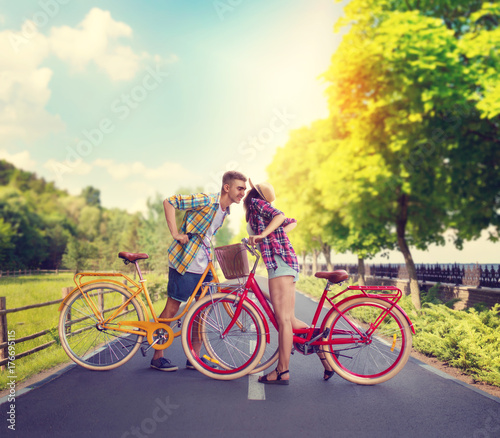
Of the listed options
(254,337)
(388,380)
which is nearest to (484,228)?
(388,380)

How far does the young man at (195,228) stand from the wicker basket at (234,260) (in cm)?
34

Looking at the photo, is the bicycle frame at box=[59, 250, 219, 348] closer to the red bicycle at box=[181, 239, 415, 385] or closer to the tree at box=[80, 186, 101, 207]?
the red bicycle at box=[181, 239, 415, 385]

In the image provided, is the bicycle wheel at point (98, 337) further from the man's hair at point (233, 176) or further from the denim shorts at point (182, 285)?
the man's hair at point (233, 176)

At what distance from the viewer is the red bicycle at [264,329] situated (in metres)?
4.56

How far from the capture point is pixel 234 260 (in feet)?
15.3

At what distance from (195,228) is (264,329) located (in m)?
1.35

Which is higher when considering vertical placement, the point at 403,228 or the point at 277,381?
the point at 403,228

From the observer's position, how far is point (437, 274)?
13594 mm

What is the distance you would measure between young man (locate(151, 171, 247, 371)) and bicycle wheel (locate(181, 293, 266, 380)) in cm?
33

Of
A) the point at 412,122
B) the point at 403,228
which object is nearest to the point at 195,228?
the point at 412,122

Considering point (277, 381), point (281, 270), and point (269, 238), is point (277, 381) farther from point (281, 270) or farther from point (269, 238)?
point (269, 238)

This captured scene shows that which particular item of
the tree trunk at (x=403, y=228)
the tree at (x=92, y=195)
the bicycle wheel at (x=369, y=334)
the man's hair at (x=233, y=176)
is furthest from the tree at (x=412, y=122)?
the tree at (x=92, y=195)

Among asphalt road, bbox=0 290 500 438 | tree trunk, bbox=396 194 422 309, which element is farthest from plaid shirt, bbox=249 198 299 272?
tree trunk, bbox=396 194 422 309

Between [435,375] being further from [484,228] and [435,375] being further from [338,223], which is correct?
[338,223]
